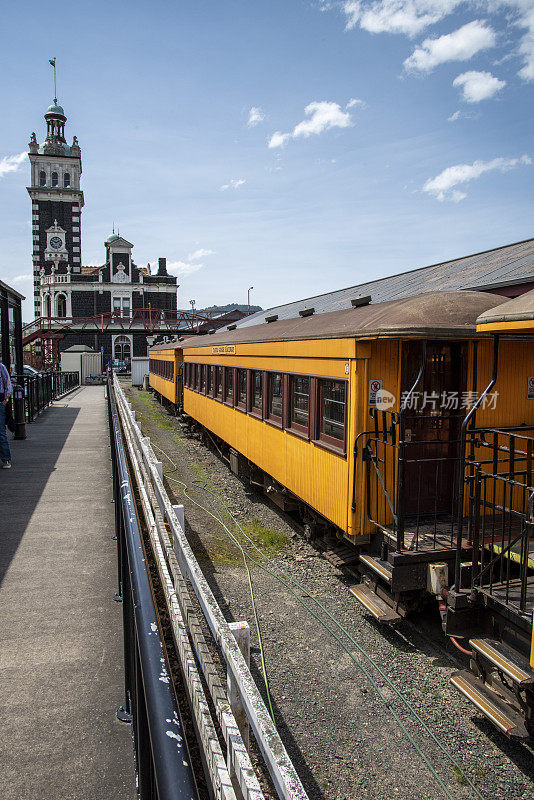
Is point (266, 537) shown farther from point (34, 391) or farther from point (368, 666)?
point (34, 391)

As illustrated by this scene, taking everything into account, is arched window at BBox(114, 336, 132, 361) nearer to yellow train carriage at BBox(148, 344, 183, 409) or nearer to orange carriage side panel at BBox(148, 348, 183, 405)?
yellow train carriage at BBox(148, 344, 183, 409)

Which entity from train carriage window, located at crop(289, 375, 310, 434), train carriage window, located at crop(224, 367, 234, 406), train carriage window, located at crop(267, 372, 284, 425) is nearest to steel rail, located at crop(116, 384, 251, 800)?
train carriage window, located at crop(289, 375, 310, 434)

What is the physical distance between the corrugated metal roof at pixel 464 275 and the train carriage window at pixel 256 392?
66.2 inches

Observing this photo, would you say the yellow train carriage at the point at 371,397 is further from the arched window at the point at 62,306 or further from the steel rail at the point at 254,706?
the arched window at the point at 62,306

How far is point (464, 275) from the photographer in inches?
364

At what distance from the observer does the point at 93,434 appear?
14633mm

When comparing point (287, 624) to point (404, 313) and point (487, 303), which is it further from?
point (487, 303)

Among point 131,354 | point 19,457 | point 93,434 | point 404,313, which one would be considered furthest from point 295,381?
point 131,354

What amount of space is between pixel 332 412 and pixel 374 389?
820 millimetres

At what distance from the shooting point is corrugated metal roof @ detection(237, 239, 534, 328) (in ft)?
26.2

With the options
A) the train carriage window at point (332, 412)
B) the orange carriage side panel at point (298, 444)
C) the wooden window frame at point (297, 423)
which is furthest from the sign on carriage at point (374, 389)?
the wooden window frame at point (297, 423)

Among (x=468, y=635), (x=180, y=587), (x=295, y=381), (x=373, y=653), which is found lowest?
(x=373, y=653)

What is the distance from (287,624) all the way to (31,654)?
7.87ft

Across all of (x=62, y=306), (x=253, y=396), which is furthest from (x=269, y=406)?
(x=62, y=306)
